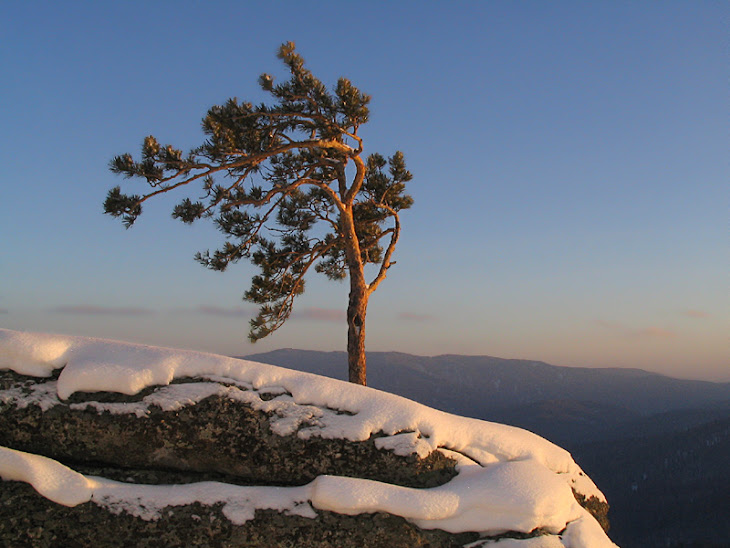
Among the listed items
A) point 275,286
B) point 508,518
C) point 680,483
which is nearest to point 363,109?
point 275,286

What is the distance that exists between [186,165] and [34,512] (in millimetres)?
8180

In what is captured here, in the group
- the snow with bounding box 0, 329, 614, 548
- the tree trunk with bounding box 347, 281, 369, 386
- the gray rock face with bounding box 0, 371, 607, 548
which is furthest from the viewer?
the tree trunk with bounding box 347, 281, 369, 386

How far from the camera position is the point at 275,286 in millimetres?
14125

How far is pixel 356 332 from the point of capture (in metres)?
11.7

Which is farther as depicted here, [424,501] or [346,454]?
[346,454]

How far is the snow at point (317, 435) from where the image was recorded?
4.37m

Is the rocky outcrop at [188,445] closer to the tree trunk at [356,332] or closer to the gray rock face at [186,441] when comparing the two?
the gray rock face at [186,441]

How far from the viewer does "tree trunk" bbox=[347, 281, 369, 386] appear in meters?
11.4

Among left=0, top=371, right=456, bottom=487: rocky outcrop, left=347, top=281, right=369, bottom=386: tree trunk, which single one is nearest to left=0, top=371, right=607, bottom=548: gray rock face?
left=0, top=371, right=456, bottom=487: rocky outcrop

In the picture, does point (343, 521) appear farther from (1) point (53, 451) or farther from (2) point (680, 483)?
(2) point (680, 483)

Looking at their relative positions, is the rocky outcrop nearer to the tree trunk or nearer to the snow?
the snow

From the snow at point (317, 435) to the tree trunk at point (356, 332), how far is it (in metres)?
6.08

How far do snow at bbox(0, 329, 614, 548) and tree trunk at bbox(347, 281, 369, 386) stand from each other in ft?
20.0

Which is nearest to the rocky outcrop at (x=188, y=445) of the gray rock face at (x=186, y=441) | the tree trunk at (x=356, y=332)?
the gray rock face at (x=186, y=441)
